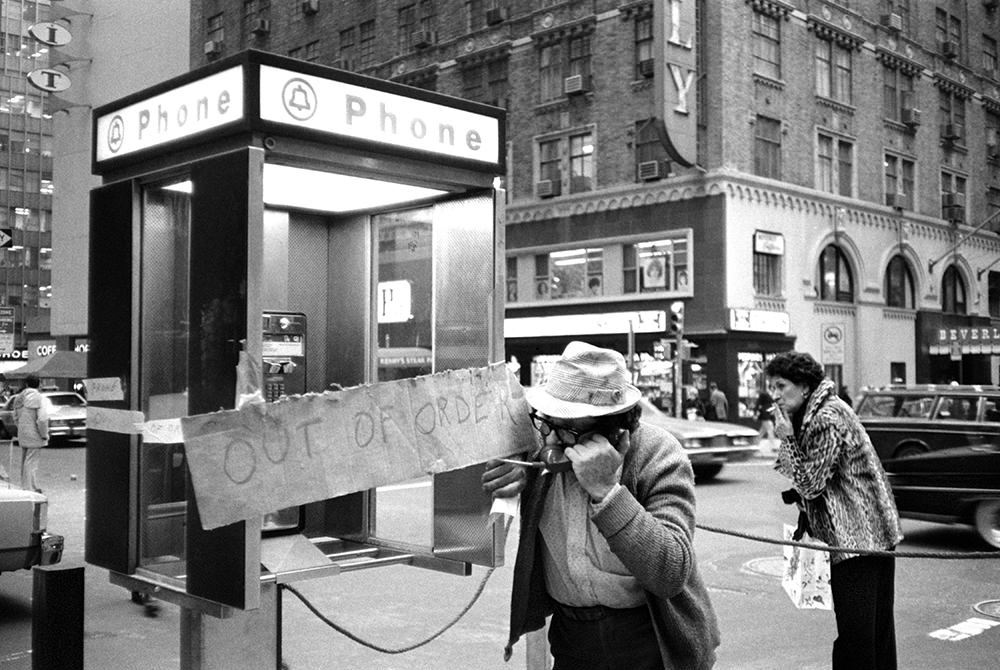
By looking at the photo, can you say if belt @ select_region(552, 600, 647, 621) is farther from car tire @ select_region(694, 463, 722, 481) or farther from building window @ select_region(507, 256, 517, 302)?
building window @ select_region(507, 256, 517, 302)

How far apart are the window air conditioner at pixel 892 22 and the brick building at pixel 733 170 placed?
0.56ft

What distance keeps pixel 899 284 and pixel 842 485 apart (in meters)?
32.9

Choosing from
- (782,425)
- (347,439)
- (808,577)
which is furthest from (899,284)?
(347,439)

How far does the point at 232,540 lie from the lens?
3.85m

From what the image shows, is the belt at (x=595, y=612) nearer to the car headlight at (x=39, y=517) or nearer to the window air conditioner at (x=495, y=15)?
the car headlight at (x=39, y=517)

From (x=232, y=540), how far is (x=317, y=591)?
4880 millimetres

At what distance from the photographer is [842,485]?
16.0ft

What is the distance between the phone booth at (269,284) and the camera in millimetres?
3918

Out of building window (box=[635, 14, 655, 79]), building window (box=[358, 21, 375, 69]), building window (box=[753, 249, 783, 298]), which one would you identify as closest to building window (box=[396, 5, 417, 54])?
building window (box=[358, 21, 375, 69])

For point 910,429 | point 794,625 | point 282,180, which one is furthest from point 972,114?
point 282,180

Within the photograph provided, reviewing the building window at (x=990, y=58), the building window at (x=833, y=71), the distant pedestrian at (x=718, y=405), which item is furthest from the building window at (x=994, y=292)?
the distant pedestrian at (x=718, y=405)

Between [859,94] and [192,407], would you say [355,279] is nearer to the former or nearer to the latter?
[192,407]

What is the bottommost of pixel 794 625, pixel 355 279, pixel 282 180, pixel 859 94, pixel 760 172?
pixel 794 625

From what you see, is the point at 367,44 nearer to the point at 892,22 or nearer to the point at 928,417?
the point at 892,22
